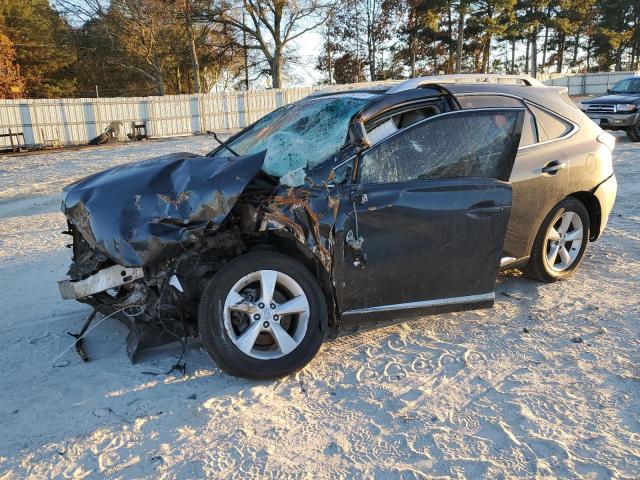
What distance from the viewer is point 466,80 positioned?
457 cm

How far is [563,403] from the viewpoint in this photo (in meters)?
3.07

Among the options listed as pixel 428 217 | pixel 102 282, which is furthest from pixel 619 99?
pixel 102 282

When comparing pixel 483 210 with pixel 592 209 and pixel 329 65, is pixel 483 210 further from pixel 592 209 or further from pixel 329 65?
pixel 329 65

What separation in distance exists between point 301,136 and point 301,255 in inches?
38.8

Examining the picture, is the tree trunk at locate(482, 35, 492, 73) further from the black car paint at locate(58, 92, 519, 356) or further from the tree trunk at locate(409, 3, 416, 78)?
the black car paint at locate(58, 92, 519, 356)

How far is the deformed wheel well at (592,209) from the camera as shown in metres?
4.91

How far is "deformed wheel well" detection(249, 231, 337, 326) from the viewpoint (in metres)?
3.46

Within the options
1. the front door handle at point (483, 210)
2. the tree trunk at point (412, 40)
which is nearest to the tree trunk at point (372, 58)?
the tree trunk at point (412, 40)

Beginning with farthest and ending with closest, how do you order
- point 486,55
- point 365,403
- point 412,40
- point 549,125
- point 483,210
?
point 486,55
point 412,40
point 549,125
point 483,210
point 365,403

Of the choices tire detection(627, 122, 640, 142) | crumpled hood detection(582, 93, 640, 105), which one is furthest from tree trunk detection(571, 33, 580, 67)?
tire detection(627, 122, 640, 142)

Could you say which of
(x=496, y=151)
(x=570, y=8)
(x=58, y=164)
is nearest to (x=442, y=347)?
(x=496, y=151)

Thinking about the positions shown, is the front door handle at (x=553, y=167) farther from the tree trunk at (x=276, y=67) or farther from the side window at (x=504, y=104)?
the tree trunk at (x=276, y=67)

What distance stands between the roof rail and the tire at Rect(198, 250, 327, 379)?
1.67 meters

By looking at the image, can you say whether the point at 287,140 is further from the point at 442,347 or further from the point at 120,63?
the point at 120,63
